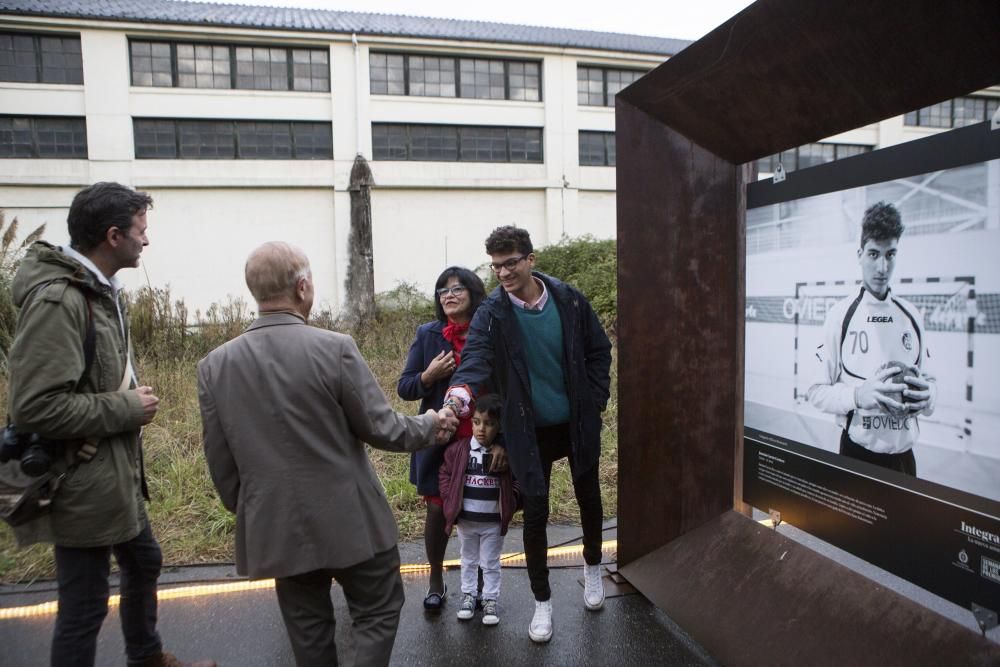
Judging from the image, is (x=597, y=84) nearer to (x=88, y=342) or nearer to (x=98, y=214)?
(x=98, y=214)

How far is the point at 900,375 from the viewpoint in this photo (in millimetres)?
2422

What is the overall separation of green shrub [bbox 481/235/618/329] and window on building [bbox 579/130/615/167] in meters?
8.44

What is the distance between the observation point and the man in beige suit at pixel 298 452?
223 cm

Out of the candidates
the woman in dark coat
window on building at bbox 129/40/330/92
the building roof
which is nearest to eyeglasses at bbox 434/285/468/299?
the woman in dark coat

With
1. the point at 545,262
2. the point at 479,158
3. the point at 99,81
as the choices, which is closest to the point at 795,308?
the point at 545,262

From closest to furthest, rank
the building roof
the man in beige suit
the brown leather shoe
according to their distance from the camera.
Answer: the man in beige suit, the brown leather shoe, the building roof

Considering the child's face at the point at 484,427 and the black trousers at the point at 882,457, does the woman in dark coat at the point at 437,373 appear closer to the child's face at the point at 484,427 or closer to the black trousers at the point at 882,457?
the child's face at the point at 484,427

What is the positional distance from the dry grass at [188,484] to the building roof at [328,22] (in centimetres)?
1725

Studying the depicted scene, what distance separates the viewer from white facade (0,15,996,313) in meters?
20.9

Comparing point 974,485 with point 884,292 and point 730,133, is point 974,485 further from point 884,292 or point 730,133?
point 730,133

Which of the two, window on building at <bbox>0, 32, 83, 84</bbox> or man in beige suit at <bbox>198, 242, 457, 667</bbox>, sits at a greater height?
window on building at <bbox>0, 32, 83, 84</bbox>

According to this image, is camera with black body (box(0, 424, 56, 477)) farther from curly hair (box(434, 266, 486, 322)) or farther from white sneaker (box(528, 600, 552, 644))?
white sneaker (box(528, 600, 552, 644))

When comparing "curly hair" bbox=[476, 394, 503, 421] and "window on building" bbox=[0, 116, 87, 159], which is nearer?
"curly hair" bbox=[476, 394, 503, 421]

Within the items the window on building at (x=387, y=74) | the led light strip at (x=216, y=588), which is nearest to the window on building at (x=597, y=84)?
the window on building at (x=387, y=74)
